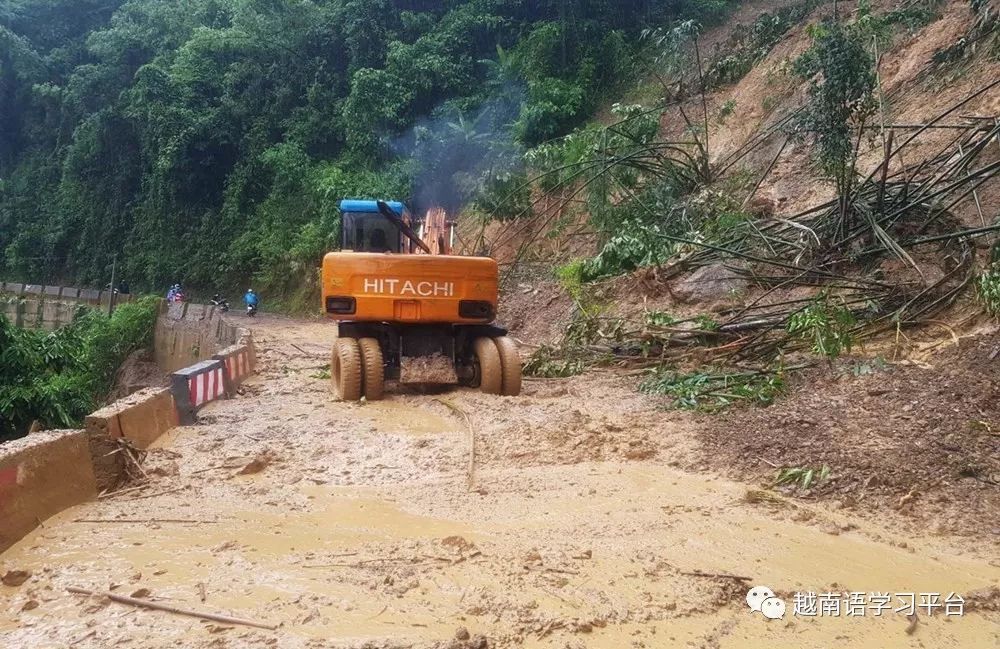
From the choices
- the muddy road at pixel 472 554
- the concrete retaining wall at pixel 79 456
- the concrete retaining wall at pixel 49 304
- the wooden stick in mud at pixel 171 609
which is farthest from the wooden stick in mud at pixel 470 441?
the concrete retaining wall at pixel 49 304

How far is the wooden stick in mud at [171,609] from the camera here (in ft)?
9.82

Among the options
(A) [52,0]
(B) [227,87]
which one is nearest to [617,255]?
(B) [227,87]

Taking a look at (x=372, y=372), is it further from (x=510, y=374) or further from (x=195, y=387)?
(x=195, y=387)

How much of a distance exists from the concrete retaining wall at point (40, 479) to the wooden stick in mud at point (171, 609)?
0.85 metres

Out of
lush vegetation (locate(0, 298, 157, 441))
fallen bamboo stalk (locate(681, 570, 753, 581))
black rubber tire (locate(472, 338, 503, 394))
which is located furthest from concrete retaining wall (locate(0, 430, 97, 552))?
lush vegetation (locate(0, 298, 157, 441))

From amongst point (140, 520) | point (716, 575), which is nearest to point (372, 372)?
point (140, 520)

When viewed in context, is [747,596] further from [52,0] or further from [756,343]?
[52,0]

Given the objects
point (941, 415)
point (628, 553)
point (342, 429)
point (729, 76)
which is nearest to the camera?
point (628, 553)

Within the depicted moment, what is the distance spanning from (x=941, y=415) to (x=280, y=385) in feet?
22.7

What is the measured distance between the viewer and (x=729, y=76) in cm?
1730

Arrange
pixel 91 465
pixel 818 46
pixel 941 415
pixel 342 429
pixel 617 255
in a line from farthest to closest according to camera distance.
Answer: pixel 617 255, pixel 818 46, pixel 342 429, pixel 941 415, pixel 91 465

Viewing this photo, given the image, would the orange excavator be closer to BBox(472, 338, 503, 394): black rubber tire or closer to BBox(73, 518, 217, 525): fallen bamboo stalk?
BBox(472, 338, 503, 394): black rubber tire

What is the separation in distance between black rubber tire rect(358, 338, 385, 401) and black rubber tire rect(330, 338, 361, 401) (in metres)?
0.06

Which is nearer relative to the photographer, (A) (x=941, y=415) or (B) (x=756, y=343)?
(A) (x=941, y=415)
